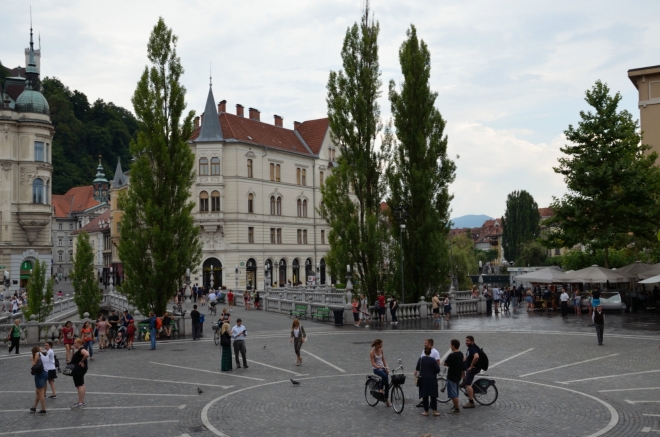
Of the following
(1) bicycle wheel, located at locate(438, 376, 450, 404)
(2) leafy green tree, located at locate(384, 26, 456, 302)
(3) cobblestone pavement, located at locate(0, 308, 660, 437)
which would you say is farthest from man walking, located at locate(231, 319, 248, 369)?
(2) leafy green tree, located at locate(384, 26, 456, 302)

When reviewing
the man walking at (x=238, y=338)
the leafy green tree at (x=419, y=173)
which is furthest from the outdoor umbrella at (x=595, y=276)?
the man walking at (x=238, y=338)

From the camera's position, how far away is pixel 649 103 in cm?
4628

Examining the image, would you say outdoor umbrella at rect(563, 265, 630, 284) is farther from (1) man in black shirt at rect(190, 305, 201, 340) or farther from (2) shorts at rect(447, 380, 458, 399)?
(2) shorts at rect(447, 380, 458, 399)

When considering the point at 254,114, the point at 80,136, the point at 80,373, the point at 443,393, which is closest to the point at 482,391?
the point at 443,393

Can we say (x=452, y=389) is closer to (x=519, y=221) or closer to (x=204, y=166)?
(x=204, y=166)

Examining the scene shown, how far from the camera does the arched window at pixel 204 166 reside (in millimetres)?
61188

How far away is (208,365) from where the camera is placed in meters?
19.8

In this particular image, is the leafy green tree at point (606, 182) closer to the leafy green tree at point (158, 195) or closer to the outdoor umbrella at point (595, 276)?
the outdoor umbrella at point (595, 276)

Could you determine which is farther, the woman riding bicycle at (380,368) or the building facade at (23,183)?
the building facade at (23,183)

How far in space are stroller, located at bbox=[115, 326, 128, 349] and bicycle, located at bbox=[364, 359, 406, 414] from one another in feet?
45.5

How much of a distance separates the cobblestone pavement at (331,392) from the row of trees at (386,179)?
773cm

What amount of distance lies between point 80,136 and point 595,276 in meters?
113

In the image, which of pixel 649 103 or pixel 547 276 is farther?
pixel 649 103

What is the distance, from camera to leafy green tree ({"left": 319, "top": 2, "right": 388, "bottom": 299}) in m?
32.4
